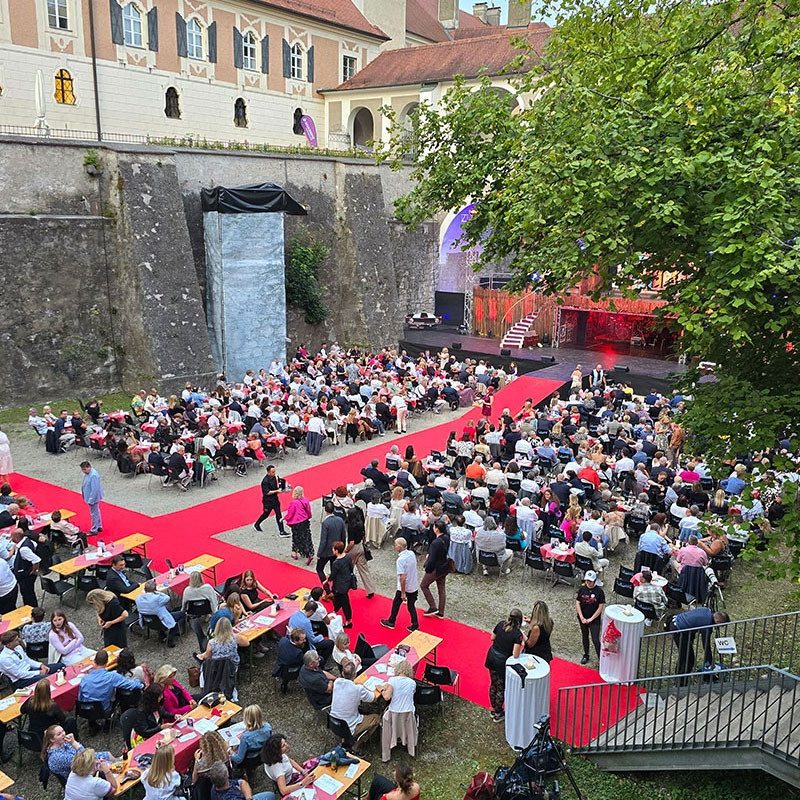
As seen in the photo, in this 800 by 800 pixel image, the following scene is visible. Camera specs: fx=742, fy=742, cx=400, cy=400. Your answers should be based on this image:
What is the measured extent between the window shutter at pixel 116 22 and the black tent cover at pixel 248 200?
11.3 metres

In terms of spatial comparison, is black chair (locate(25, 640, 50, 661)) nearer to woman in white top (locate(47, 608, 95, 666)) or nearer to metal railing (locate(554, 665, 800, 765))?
woman in white top (locate(47, 608, 95, 666))

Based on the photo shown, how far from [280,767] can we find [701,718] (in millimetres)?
4341

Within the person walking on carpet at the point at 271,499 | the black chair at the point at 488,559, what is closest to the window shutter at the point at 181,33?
the person walking on carpet at the point at 271,499

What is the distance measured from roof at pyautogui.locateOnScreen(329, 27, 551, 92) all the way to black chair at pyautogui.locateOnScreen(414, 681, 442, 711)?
34257mm

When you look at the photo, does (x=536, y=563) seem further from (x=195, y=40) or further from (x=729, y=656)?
(x=195, y=40)

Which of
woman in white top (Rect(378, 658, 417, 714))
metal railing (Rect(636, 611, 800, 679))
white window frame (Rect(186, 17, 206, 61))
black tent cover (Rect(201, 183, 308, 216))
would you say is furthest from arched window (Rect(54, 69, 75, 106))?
metal railing (Rect(636, 611, 800, 679))

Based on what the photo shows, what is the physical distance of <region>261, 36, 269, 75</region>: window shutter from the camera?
38375 mm

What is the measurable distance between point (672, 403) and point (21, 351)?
65.3ft

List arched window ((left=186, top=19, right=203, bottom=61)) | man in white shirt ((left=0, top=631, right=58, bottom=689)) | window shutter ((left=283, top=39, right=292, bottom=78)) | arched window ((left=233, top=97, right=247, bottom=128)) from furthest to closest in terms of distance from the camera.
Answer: window shutter ((left=283, top=39, right=292, bottom=78)), arched window ((left=233, top=97, right=247, bottom=128)), arched window ((left=186, top=19, right=203, bottom=61)), man in white shirt ((left=0, top=631, right=58, bottom=689))

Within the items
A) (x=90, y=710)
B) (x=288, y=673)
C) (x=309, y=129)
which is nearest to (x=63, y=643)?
(x=90, y=710)

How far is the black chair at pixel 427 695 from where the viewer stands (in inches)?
337

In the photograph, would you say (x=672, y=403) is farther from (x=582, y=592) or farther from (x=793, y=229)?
(x=793, y=229)

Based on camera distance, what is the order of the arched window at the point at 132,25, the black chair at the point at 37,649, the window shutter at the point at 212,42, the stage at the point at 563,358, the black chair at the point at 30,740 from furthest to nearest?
the window shutter at the point at 212,42 → the arched window at the point at 132,25 → the stage at the point at 563,358 → the black chair at the point at 37,649 → the black chair at the point at 30,740

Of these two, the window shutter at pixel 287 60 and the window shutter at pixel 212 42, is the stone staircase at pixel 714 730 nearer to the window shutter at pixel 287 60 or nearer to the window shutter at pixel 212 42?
the window shutter at pixel 212 42
